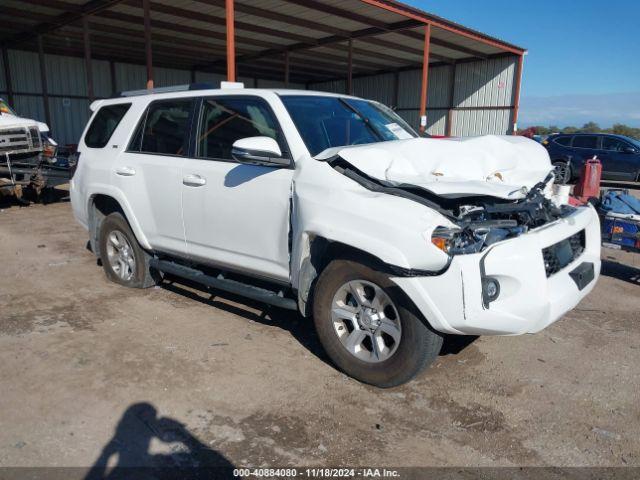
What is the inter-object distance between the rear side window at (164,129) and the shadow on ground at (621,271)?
5.25 metres

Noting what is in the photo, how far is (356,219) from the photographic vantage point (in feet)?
10.2

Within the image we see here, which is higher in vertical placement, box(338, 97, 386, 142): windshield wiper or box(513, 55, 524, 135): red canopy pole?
box(513, 55, 524, 135): red canopy pole

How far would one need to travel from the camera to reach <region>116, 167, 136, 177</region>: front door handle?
4762 millimetres

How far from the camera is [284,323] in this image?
4457 millimetres

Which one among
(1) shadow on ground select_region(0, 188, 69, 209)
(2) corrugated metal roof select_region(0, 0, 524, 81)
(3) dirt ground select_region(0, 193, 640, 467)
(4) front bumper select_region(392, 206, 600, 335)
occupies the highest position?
(2) corrugated metal roof select_region(0, 0, 524, 81)

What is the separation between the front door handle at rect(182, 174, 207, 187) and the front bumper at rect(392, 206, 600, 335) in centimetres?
193

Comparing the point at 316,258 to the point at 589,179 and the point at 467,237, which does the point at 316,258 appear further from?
→ the point at 589,179

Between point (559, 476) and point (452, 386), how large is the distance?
0.95 meters

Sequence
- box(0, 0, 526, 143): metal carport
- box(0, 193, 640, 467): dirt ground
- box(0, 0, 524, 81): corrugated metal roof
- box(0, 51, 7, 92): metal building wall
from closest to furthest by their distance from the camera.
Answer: box(0, 193, 640, 467): dirt ground → box(0, 0, 524, 81): corrugated metal roof → box(0, 0, 526, 143): metal carport → box(0, 51, 7, 92): metal building wall

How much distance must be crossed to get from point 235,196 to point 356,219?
1.19m

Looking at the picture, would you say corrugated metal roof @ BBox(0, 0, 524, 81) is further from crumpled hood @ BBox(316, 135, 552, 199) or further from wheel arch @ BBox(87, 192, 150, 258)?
crumpled hood @ BBox(316, 135, 552, 199)

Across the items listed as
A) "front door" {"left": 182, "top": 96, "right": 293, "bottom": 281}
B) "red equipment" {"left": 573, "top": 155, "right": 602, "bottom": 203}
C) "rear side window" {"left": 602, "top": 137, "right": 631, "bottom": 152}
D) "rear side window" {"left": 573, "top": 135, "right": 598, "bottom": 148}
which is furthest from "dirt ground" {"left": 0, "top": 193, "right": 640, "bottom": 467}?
"rear side window" {"left": 573, "top": 135, "right": 598, "bottom": 148}

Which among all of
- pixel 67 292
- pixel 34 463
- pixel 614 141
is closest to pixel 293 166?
pixel 34 463

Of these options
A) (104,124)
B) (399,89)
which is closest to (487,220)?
(104,124)
